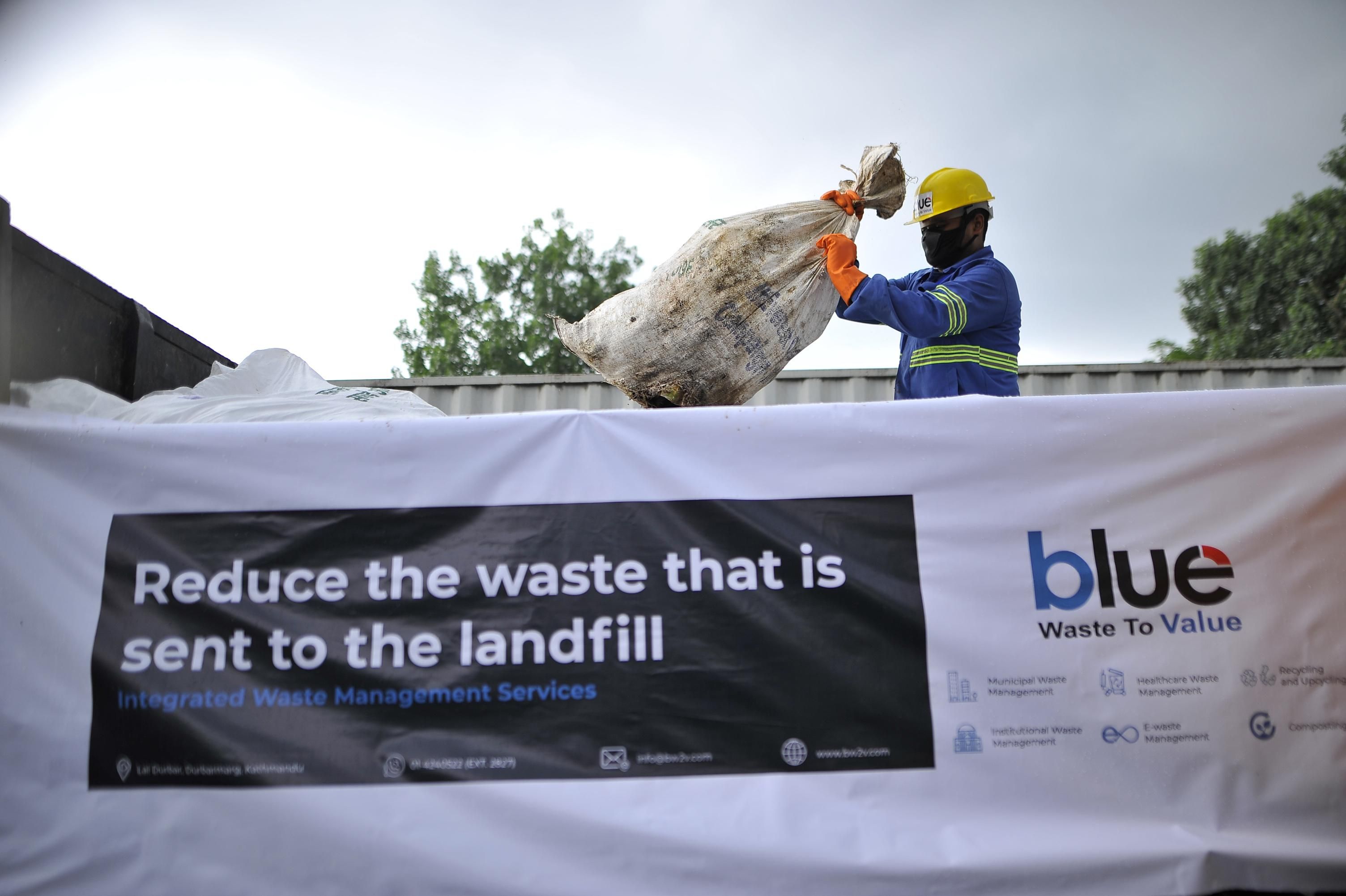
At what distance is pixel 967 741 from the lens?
177cm

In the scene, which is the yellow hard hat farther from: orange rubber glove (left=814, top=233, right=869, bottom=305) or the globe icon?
the globe icon

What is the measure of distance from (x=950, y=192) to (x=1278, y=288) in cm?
1915

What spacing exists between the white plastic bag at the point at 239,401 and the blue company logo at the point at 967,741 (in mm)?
1343

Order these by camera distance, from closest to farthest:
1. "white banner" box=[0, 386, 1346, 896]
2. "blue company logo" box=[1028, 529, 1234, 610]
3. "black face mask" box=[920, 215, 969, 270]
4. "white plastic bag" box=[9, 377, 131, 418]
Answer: "white banner" box=[0, 386, 1346, 896], "blue company logo" box=[1028, 529, 1234, 610], "white plastic bag" box=[9, 377, 131, 418], "black face mask" box=[920, 215, 969, 270]

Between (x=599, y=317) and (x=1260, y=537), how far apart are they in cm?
187

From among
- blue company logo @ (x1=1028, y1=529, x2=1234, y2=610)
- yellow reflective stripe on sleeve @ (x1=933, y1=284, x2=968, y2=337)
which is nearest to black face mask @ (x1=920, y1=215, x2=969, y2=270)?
yellow reflective stripe on sleeve @ (x1=933, y1=284, x2=968, y2=337)

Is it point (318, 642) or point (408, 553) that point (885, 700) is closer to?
point (408, 553)

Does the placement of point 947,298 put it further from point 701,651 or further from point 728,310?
point 701,651

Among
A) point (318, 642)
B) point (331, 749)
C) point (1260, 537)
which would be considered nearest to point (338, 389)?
point (318, 642)

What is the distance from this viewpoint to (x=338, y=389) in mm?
2523

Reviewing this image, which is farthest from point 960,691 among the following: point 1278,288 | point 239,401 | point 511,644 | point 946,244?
point 1278,288

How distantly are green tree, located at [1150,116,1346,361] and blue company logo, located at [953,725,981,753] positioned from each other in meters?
17.1

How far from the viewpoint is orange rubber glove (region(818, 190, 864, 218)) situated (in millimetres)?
2766

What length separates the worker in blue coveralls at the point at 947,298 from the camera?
249 centimetres
